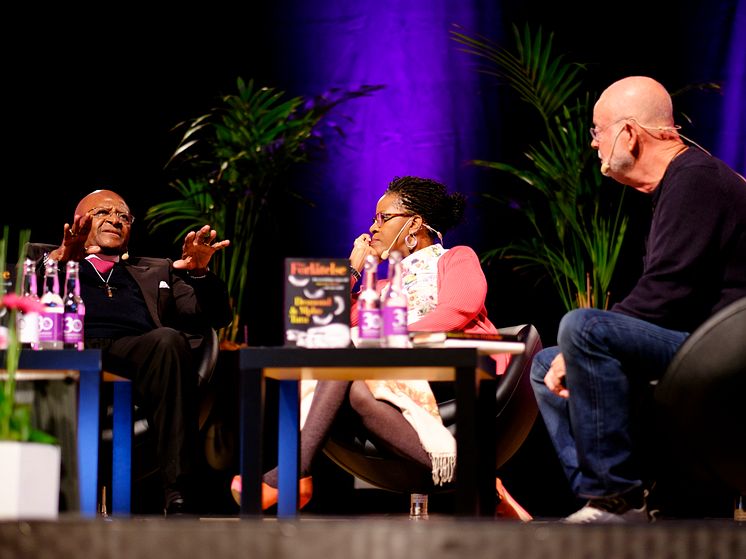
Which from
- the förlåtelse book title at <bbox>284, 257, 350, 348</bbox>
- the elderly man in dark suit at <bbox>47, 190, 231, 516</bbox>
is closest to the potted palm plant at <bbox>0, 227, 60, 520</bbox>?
the förlåtelse book title at <bbox>284, 257, 350, 348</bbox>

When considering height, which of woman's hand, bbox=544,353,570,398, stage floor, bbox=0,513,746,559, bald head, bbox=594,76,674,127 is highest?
bald head, bbox=594,76,674,127

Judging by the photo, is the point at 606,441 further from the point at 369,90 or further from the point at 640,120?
the point at 369,90

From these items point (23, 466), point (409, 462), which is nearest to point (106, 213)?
point (409, 462)

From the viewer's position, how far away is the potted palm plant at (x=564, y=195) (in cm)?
427

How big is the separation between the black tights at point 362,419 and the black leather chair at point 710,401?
0.93 metres

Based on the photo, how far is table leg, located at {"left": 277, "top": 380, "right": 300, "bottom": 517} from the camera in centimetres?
265

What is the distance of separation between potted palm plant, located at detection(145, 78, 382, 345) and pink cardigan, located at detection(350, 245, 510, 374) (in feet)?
4.10

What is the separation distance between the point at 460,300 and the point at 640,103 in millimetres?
975

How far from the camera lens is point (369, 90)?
4.84 m

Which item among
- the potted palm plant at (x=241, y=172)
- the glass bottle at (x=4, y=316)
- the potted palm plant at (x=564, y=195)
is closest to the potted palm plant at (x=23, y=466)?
the glass bottle at (x=4, y=316)

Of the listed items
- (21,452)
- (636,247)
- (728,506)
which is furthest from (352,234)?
(21,452)

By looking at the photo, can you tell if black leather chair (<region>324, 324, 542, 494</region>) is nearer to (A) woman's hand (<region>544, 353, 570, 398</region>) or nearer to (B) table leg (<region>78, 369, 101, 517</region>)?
(A) woman's hand (<region>544, 353, 570, 398</region>)

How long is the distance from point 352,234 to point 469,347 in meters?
2.73

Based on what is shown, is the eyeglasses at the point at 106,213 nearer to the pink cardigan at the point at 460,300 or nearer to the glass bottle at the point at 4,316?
the glass bottle at the point at 4,316
